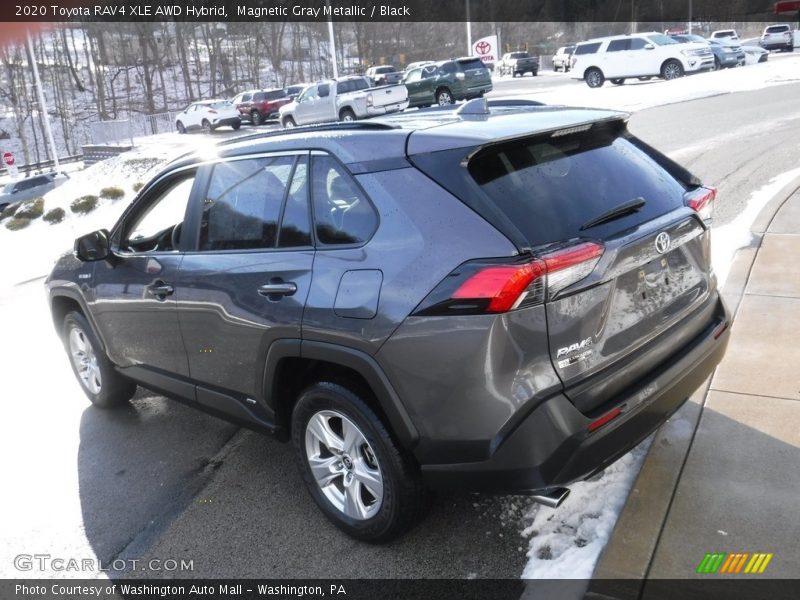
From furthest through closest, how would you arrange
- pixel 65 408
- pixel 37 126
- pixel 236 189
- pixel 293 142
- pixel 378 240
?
pixel 37 126 → pixel 65 408 → pixel 236 189 → pixel 293 142 → pixel 378 240

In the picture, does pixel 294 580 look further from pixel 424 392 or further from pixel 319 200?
pixel 319 200

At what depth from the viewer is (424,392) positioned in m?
2.74

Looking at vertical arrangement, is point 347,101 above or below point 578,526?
above

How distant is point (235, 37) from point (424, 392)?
88283 mm

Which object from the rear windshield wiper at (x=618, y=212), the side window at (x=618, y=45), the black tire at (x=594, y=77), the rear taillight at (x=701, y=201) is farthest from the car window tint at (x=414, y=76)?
the rear windshield wiper at (x=618, y=212)

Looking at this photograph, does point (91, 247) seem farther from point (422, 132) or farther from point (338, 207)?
point (422, 132)

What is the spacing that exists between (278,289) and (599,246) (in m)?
1.42

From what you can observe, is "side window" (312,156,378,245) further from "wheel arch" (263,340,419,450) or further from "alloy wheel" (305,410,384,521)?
"alloy wheel" (305,410,384,521)

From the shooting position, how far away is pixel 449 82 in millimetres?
28594

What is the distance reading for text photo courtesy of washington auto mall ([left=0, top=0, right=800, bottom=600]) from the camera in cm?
265

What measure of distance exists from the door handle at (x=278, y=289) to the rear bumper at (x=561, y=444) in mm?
980

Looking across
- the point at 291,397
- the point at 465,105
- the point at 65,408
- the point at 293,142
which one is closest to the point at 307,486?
the point at 291,397

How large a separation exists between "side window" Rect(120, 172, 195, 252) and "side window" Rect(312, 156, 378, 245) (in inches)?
43.1

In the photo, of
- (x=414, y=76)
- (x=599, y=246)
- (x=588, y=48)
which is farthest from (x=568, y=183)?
(x=588, y=48)
